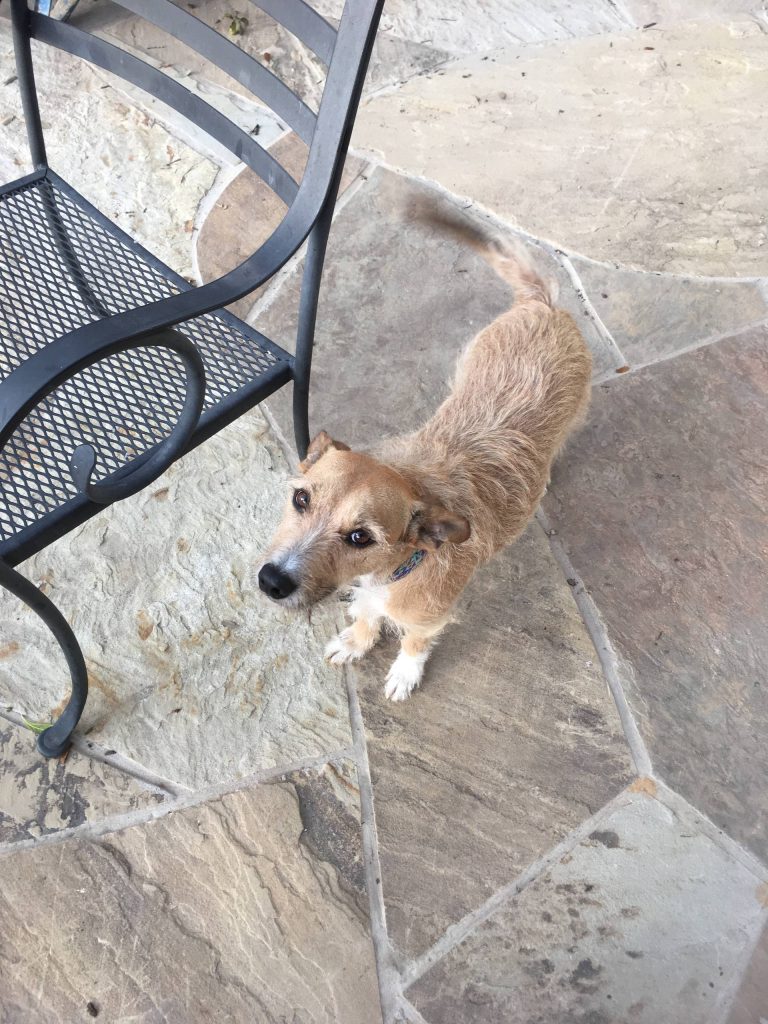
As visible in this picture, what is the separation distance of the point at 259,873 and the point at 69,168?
3.42 meters

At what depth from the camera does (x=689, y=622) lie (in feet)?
9.64

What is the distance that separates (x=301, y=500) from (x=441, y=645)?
1031 millimetres

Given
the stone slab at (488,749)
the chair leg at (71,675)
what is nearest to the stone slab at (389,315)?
the stone slab at (488,749)

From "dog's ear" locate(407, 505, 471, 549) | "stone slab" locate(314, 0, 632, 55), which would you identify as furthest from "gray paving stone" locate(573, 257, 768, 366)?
"dog's ear" locate(407, 505, 471, 549)

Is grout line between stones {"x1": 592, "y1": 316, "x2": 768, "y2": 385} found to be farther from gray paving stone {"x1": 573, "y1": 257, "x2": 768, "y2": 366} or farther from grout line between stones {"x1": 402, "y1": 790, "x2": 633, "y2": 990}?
grout line between stones {"x1": 402, "y1": 790, "x2": 633, "y2": 990}

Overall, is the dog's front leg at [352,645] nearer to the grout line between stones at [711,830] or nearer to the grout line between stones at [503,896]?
the grout line between stones at [503,896]

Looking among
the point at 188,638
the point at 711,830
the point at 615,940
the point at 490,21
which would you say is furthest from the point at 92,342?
the point at 490,21

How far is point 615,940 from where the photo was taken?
231cm

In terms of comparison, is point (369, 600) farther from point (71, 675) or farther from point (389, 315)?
point (389, 315)

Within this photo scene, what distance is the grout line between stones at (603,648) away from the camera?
265 centimetres

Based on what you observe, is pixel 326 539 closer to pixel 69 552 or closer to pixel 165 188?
pixel 69 552

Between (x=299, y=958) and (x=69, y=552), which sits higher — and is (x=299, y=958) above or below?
below

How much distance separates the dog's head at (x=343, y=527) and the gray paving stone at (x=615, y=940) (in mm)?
1197

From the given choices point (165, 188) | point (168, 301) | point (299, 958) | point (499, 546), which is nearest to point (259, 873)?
point (299, 958)
